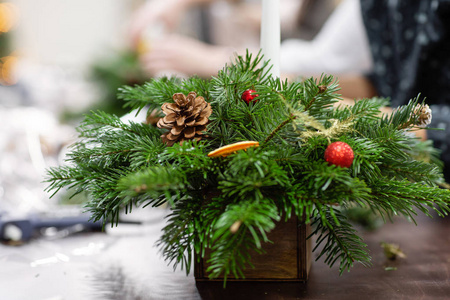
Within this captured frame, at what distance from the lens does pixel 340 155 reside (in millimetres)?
271

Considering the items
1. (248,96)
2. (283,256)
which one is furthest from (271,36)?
(283,256)

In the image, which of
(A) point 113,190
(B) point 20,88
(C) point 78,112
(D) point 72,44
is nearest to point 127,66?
(C) point 78,112

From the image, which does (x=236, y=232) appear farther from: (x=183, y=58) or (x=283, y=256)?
(x=183, y=58)

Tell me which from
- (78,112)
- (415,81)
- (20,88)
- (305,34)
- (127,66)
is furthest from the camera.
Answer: (305,34)

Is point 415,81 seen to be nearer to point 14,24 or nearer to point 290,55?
point 290,55

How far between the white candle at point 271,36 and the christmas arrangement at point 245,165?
42mm

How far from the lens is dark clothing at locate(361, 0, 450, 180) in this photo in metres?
0.64

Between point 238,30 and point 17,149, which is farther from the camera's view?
point 238,30

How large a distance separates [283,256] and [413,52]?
0.56 meters

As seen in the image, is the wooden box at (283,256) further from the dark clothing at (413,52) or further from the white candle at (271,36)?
the dark clothing at (413,52)

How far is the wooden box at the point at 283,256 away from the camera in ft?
1.08

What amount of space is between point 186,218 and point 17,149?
606mm

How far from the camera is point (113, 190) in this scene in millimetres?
305

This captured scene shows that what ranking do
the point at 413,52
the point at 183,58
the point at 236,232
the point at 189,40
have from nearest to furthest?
the point at 236,232
the point at 413,52
the point at 183,58
the point at 189,40
